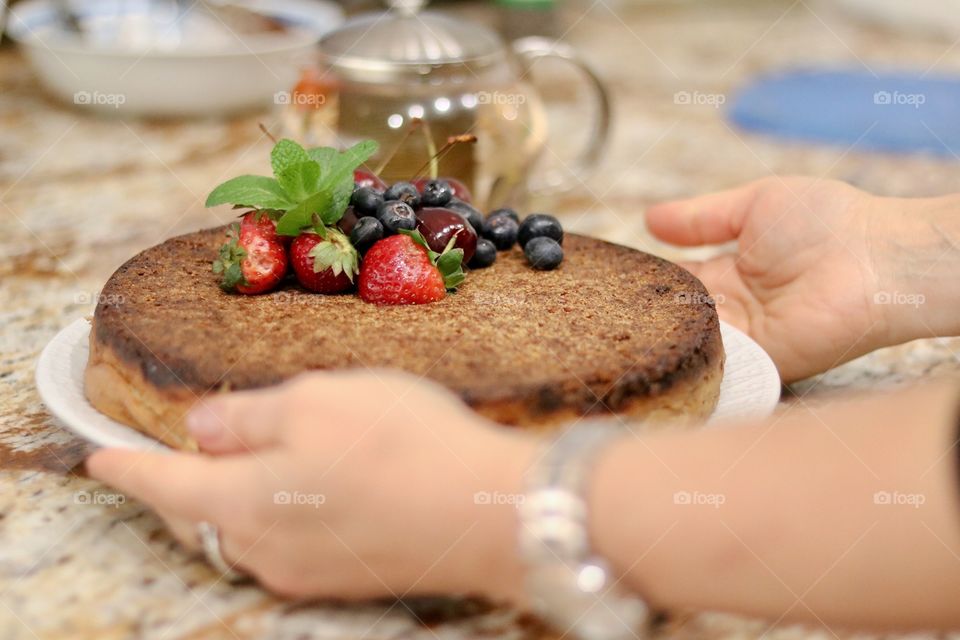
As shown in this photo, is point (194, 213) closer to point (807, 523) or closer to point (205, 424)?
point (205, 424)

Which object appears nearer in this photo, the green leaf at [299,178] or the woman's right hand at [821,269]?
the green leaf at [299,178]

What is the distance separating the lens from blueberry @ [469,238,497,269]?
1.19 metres

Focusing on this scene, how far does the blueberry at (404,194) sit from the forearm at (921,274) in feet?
1.96

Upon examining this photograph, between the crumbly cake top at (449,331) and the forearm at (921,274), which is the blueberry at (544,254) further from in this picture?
the forearm at (921,274)

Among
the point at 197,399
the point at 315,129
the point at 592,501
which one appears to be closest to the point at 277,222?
the point at 197,399

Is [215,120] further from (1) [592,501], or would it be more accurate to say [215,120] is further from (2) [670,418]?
(1) [592,501]

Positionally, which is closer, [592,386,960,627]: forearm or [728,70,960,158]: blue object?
[592,386,960,627]: forearm

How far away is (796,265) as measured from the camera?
1.35 metres

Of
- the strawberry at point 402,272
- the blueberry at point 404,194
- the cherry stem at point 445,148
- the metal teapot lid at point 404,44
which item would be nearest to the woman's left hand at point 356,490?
the strawberry at point 402,272

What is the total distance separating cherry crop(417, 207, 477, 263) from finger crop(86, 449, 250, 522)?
1.27 ft

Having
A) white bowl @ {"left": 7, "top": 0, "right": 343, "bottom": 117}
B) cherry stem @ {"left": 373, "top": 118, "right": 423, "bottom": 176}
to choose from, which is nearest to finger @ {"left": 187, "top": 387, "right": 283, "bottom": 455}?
cherry stem @ {"left": 373, "top": 118, "right": 423, "bottom": 176}

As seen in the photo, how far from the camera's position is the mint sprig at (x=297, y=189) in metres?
1.06

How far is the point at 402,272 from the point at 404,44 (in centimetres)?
65

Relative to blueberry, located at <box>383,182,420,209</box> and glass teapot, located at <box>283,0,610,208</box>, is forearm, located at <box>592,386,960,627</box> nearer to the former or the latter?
blueberry, located at <box>383,182,420,209</box>
